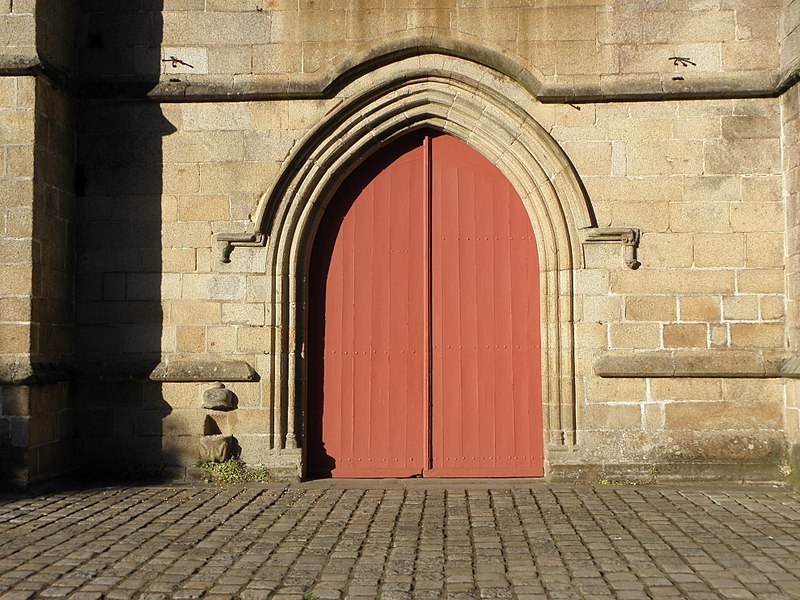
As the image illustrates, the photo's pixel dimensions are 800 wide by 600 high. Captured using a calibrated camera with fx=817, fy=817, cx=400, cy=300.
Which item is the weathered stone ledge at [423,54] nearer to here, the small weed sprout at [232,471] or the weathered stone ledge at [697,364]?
the weathered stone ledge at [697,364]

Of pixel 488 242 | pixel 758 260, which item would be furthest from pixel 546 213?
pixel 758 260

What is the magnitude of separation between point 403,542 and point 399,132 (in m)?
3.62

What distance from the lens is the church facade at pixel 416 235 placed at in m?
6.57

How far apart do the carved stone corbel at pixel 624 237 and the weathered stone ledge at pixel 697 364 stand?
0.77 metres

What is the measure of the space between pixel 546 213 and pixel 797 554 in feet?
10.7

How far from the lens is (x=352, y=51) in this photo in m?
6.87

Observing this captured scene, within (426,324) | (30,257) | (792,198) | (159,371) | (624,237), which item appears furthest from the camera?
(426,324)

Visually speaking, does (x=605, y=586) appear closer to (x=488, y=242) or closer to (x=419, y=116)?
(x=488, y=242)

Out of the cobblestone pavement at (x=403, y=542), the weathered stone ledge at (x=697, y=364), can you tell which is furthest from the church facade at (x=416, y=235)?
the cobblestone pavement at (x=403, y=542)

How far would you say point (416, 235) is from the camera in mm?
7113

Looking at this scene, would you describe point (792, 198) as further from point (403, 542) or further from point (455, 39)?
point (403, 542)

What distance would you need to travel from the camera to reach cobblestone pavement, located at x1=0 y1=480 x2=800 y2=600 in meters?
4.02

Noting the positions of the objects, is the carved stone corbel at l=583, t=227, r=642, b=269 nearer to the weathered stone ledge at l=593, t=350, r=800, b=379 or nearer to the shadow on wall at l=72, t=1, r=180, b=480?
the weathered stone ledge at l=593, t=350, r=800, b=379

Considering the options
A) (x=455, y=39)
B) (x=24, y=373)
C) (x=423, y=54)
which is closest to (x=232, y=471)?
(x=24, y=373)
